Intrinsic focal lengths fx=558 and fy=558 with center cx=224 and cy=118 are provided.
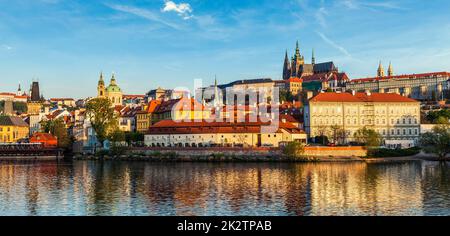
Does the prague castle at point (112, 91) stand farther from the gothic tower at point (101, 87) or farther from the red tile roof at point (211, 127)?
the red tile roof at point (211, 127)

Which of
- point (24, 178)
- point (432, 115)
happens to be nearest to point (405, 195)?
point (24, 178)

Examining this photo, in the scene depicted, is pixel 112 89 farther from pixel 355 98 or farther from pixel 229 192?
pixel 229 192

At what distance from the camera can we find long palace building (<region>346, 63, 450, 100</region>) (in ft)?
421

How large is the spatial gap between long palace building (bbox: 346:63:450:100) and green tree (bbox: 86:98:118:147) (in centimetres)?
7219

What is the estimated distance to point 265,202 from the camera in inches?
1067

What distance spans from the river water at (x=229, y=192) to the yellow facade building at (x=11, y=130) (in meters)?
51.4

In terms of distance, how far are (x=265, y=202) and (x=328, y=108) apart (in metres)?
47.1

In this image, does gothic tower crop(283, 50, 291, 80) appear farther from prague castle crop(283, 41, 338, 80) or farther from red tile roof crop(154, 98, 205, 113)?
red tile roof crop(154, 98, 205, 113)

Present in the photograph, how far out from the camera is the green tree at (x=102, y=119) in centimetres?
7012

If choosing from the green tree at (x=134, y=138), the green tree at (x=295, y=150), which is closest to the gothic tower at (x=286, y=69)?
the green tree at (x=134, y=138)

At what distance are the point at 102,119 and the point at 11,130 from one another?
30.2 metres

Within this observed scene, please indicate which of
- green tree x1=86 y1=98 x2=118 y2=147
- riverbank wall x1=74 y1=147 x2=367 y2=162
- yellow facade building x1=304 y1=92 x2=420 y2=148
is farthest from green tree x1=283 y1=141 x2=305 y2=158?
green tree x1=86 y1=98 x2=118 y2=147
